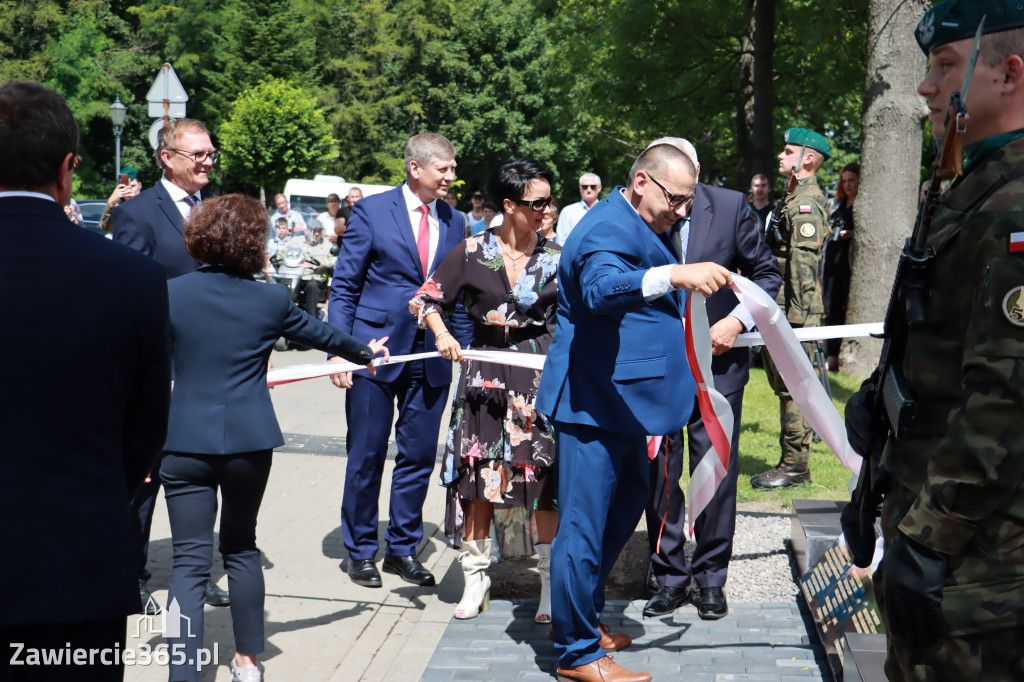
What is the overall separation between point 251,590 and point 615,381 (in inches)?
68.4

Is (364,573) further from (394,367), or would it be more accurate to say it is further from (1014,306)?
(1014,306)

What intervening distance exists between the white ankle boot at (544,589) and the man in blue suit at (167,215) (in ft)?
5.46


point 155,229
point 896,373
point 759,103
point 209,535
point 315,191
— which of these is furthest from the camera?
point 315,191

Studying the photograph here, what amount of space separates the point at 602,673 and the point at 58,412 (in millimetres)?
2647

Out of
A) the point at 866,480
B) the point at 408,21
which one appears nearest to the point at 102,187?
the point at 408,21

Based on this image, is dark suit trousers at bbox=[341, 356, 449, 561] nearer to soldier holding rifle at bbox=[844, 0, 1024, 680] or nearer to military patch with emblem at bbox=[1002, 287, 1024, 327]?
soldier holding rifle at bbox=[844, 0, 1024, 680]

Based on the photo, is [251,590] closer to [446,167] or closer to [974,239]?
[446,167]

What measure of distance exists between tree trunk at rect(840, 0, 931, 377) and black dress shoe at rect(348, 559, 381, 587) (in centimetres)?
815

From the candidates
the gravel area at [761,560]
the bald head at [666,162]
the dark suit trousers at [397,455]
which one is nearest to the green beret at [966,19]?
the bald head at [666,162]

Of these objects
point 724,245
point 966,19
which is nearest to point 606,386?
point 724,245

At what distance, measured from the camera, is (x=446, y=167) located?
5.81 m

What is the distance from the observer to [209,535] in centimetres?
410

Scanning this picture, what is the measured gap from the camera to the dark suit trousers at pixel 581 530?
4.20 m

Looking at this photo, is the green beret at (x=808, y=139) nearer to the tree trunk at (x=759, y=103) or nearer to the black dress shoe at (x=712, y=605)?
the black dress shoe at (x=712, y=605)
